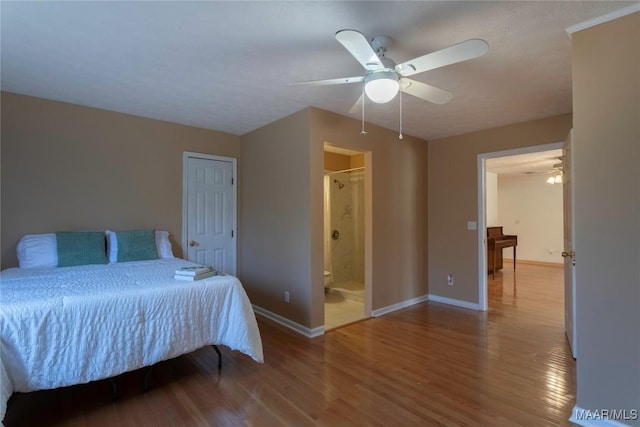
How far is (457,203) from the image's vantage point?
Answer: 444 cm

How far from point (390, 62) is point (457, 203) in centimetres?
309

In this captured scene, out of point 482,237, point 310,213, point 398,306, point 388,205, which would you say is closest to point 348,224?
point 388,205

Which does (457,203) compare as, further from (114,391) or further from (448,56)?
(114,391)

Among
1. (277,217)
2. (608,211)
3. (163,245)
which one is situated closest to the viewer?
(608,211)

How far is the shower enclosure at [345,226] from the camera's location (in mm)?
5336

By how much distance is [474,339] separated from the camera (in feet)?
10.4

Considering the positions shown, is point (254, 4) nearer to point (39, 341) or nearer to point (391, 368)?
point (39, 341)

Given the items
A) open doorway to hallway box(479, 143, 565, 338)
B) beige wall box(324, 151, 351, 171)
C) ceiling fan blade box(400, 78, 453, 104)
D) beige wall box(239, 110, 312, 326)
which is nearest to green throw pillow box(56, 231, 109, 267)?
beige wall box(239, 110, 312, 326)

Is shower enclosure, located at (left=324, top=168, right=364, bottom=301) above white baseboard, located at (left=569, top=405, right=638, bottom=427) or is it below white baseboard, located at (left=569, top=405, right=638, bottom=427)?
above

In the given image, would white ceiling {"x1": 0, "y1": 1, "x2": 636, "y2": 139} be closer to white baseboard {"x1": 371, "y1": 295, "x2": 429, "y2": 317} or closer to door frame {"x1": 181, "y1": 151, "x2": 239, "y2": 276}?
door frame {"x1": 181, "y1": 151, "x2": 239, "y2": 276}

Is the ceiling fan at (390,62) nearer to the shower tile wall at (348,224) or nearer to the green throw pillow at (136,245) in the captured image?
the green throw pillow at (136,245)

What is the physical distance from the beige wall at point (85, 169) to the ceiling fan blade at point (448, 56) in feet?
10.1

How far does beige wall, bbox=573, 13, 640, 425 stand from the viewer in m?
1.72

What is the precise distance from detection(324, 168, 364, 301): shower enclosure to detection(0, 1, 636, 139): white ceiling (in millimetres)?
2090
